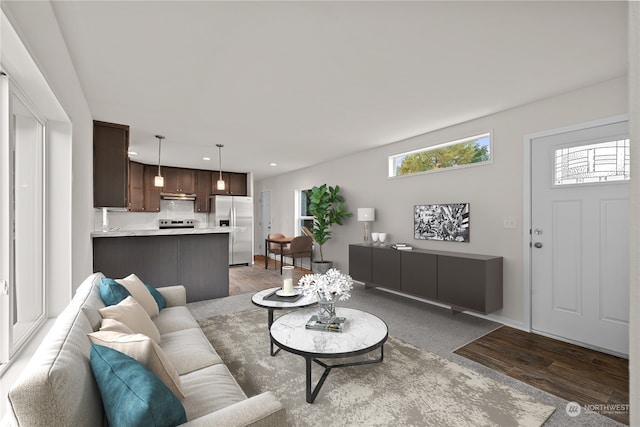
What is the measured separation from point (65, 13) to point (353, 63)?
6.27 feet

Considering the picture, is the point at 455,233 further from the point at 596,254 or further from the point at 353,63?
the point at 353,63

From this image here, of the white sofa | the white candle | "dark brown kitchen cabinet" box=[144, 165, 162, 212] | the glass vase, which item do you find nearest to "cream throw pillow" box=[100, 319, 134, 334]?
the white sofa

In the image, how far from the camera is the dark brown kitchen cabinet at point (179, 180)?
7055 mm

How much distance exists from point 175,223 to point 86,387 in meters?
6.86

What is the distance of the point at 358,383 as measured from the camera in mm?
2152

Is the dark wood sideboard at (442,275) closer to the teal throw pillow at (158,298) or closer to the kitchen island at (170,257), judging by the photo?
the kitchen island at (170,257)

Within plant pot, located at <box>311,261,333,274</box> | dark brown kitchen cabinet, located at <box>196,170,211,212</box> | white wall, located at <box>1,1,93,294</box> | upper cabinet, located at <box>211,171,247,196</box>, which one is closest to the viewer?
white wall, located at <box>1,1,93,294</box>

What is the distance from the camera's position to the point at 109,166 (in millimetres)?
3545

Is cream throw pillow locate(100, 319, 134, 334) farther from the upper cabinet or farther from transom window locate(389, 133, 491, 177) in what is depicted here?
the upper cabinet

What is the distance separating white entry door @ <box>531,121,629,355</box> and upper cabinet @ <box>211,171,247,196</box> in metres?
6.32

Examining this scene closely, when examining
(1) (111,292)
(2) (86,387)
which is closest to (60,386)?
(2) (86,387)

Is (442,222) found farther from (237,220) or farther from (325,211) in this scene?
(237,220)

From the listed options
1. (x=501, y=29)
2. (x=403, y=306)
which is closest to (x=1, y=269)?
(x=501, y=29)

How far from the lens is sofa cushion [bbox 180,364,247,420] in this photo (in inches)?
52.6
